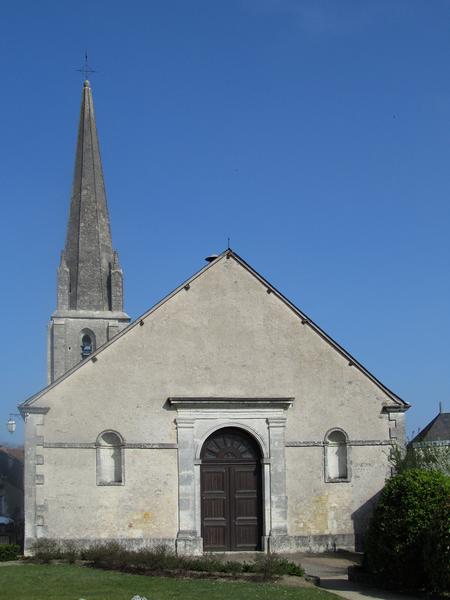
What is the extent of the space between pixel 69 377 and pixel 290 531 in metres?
6.73

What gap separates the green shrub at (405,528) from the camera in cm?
1523

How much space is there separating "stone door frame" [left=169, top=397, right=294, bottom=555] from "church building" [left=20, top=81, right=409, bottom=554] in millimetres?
29

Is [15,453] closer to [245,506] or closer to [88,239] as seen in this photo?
[88,239]

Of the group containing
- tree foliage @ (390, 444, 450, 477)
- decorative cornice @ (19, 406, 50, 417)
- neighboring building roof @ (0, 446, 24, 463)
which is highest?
decorative cornice @ (19, 406, 50, 417)

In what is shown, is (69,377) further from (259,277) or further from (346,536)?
(346,536)

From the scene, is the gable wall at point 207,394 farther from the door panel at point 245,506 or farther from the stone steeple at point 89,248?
the stone steeple at point 89,248

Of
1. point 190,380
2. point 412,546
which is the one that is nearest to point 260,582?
point 412,546

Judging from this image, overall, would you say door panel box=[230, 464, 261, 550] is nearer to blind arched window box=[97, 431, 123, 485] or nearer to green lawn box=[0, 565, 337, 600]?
blind arched window box=[97, 431, 123, 485]

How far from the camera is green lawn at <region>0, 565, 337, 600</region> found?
14.1 m

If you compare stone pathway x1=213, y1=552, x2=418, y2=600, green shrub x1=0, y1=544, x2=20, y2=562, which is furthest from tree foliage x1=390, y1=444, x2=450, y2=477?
green shrub x1=0, y1=544, x2=20, y2=562

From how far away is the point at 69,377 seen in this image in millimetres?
21734

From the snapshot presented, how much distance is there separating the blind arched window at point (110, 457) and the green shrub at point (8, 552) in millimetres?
2551

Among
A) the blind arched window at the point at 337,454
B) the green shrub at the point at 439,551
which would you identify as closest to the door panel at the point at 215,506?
the blind arched window at the point at 337,454

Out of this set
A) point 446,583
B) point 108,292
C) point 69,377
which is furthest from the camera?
point 108,292
